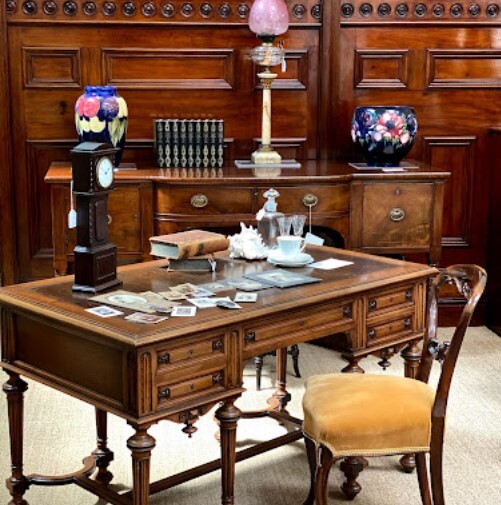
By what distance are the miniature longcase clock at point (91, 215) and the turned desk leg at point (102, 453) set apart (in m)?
0.71

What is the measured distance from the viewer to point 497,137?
19.2 ft

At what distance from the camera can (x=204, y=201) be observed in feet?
16.8

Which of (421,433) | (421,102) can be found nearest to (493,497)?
(421,433)

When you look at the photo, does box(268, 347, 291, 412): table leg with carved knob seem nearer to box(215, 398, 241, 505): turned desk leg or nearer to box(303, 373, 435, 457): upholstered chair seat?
box(303, 373, 435, 457): upholstered chair seat

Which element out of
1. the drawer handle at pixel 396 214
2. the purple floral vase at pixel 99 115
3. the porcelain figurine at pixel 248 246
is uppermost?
the purple floral vase at pixel 99 115

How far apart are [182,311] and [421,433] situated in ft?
2.87

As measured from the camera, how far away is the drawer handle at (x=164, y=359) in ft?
9.65

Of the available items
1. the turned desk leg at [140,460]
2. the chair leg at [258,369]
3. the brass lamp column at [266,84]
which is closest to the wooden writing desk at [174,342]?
the turned desk leg at [140,460]

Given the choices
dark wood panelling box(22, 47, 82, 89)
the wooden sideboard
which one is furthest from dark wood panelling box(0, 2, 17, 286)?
the wooden sideboard

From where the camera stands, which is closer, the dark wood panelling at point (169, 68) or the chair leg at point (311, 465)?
the chair leg at point (311, 465)

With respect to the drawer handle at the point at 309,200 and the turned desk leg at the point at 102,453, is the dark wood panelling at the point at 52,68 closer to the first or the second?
the drawer handle at the point at 309,200

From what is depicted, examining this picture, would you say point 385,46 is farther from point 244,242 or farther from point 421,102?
point 244,242

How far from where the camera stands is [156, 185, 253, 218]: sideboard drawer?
511 centimetres

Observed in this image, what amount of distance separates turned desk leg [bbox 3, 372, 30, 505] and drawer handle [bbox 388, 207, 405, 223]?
2458 mm
